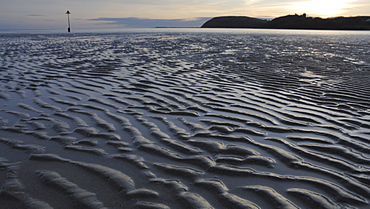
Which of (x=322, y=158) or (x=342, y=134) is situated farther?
(x=342, y=134)

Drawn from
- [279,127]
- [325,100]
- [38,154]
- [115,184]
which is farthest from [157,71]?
[115,184]

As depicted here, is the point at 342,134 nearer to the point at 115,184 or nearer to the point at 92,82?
the point at 115,184

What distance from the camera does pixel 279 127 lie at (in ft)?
16.6

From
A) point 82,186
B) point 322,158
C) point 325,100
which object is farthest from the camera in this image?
point 325,100

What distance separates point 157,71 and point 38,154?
25.3ft

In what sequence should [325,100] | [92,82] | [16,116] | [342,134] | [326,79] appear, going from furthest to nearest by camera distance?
[326,79], [92,82], [325,100], [16,116], [342,134]

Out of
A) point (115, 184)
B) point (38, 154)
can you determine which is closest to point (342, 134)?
point (115, 184)

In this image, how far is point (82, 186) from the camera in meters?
3.15

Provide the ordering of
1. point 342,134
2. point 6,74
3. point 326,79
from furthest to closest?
point 6,74
point 326,79
point 342,134

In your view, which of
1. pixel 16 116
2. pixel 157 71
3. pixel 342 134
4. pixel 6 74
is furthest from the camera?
pixel 157 71

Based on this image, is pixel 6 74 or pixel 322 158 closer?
pixel 322 158

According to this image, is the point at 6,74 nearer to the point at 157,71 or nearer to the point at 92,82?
the point at 92,82

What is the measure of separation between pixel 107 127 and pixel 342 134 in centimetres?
380

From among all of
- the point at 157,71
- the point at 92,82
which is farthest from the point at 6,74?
the point at 157,71
